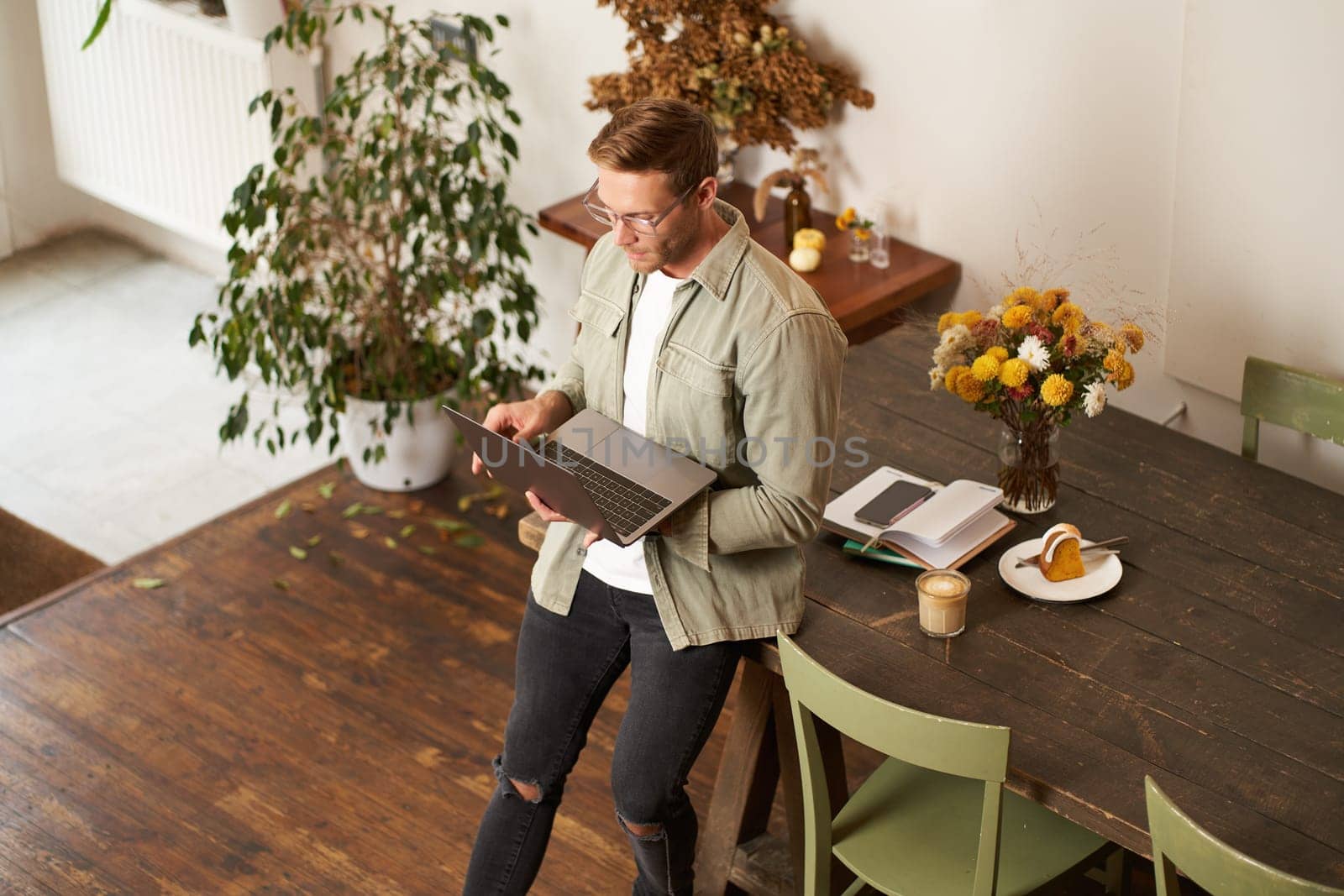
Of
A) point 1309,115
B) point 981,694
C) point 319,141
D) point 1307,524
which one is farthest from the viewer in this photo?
point 319,141

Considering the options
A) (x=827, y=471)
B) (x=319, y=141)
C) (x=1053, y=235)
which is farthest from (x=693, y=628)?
(x=319, y=141)

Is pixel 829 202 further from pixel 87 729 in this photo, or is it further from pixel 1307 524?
pixel 87 729

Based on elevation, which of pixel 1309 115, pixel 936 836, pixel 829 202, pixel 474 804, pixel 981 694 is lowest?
pixel 474 804

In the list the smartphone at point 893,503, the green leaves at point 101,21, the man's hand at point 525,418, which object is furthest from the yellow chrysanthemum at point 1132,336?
the green leaves at point 101,21

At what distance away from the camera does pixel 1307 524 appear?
8.01 feet

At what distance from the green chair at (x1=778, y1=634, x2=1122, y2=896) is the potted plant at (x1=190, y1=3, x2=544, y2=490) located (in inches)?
69.6

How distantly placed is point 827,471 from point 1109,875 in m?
0.94

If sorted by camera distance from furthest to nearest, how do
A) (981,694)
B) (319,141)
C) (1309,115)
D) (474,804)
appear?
(319,141), (474,804), (1309,115), (981,694)

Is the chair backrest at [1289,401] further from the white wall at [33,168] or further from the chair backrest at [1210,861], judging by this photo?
the white wall at [33,168]

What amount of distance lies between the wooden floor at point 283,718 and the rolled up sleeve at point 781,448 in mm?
968

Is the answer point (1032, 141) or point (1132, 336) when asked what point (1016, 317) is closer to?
point (1132, 336)

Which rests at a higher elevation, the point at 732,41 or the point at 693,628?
the point at 732,41

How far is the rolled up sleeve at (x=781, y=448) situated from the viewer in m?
2.04

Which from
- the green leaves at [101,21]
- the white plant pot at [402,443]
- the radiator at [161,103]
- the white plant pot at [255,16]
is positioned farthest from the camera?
the radiator at [161,103]
